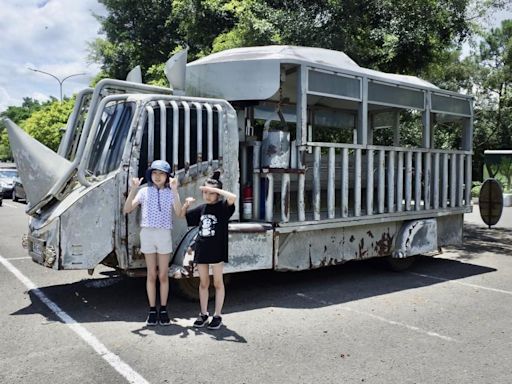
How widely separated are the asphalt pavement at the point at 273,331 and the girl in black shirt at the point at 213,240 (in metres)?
0.26

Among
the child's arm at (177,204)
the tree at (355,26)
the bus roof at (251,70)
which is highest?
the tree at (355,26)

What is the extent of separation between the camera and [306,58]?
6.75 metres

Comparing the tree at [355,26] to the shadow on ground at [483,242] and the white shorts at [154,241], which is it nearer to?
the shadow on ground at [483,242]

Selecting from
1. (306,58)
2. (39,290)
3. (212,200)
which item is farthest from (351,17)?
(39,290)

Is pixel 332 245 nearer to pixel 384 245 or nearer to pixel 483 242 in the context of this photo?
pixel 384 245

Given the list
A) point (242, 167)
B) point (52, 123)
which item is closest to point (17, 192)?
point (52, 123)

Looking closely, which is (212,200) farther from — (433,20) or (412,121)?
(412,121)

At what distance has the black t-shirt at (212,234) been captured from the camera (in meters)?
5.24

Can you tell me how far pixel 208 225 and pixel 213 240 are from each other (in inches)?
6.0

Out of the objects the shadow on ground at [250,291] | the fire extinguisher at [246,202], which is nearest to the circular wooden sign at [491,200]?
the shadow on ground at [250,291]

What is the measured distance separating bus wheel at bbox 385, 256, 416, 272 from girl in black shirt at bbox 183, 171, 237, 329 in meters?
3.81

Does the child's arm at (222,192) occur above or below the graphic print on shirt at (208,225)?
above

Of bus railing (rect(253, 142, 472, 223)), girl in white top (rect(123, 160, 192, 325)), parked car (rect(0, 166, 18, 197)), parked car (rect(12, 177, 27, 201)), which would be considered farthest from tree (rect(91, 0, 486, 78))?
parked car (rect(0, 166, 18, 197))

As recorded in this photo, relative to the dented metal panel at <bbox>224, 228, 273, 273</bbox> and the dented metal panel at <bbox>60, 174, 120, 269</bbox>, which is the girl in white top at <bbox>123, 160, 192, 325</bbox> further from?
the dented metal panel at <bbox>224, 228, 273, 273</bbox>
